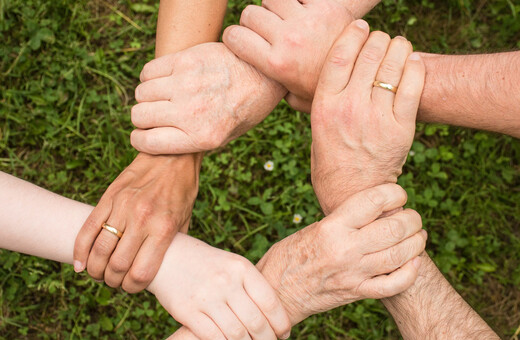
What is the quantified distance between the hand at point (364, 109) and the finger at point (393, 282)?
A: 393 millimetres

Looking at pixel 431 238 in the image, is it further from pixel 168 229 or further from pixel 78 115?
pixel 78 115

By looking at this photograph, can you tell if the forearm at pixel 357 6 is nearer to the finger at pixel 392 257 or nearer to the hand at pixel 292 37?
the hand at pixel 292 37

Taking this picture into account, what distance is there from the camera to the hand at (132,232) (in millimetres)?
2154

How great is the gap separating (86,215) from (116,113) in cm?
139

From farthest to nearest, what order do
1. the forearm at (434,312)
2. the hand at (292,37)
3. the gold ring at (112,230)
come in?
the hand at (292,37) → the gold ring at (112,230) → the forearm at (434,312)

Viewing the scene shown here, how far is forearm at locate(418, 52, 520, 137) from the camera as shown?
1.97 meters

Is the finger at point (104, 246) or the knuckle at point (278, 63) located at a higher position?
the knuckle at point (278, 63)

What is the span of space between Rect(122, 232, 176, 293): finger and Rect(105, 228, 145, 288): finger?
0.02 metres

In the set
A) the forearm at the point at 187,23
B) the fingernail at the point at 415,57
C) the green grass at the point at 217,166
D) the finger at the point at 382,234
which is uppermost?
the fingernail at the point at 415,57

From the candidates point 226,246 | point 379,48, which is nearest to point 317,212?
point 226,246

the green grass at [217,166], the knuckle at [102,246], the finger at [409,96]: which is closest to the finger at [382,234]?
the finger at [409,96]

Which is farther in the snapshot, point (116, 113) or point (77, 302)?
point (116, 113)

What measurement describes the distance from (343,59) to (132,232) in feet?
4.10

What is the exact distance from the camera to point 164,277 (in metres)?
2.22
